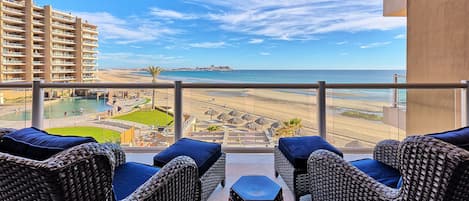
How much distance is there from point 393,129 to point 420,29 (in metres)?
2.69

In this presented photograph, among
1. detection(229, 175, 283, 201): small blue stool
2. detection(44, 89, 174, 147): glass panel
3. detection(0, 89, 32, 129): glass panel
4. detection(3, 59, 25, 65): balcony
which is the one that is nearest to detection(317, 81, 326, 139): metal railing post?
detection(44, 89, 174, 147): glass panel

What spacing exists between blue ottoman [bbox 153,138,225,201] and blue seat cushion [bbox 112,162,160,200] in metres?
0.27

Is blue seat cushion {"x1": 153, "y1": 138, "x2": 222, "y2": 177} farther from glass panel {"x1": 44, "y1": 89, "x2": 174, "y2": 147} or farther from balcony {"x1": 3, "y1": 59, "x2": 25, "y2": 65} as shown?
balcony {"x1": 3, "y1": 59, "x2": 25, "y2": 65}

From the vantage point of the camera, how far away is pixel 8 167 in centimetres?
98

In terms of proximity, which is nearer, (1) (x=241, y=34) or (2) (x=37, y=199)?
(2) (x=37, y=199)

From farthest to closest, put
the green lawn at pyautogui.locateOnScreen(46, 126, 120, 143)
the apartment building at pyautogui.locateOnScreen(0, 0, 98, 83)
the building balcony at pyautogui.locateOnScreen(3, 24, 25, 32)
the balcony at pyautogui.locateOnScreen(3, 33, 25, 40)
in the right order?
the building balcony at pyautogui.locateOnScreen(3, 24, 25, 32), the balcony at pyautogui.locateOnScreen(3, 33, 25, 40), the apartment building at pyautogui.locateOnScreen(0, 0, 98, 83), the green lawn at pyautogui.locateOnScreen(46, 126, 120, 143)

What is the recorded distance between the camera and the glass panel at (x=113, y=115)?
12.7 ft

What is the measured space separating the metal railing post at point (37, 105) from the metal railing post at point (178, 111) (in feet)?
5.48

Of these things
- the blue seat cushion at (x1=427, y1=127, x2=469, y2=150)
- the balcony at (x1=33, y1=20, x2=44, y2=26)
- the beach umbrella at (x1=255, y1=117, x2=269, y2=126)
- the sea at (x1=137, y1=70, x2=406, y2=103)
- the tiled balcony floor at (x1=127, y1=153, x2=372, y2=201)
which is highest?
the balcony at (x1=33, y1=20, x2=44, y2=26)

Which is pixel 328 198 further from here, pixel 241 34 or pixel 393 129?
pixel 241 34

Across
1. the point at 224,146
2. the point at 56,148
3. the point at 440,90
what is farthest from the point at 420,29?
Answer: the point at 56,148

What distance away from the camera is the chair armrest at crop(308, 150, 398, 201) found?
152 centimetres

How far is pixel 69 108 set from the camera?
401cm

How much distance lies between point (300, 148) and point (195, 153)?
2.87 feet
